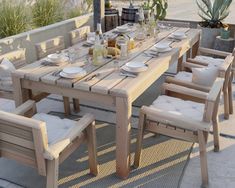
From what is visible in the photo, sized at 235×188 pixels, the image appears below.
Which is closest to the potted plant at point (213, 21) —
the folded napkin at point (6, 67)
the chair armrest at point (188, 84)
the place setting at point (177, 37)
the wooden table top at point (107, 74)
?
the place setting at point (177, 37)

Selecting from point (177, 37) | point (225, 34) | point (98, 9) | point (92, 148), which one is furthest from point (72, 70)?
point (225, 34)

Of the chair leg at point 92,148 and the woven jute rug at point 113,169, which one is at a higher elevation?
the chair leg at point 92,148

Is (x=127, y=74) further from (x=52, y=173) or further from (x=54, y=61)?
(x=52, y=173)

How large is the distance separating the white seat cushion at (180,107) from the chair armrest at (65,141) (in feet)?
2.27

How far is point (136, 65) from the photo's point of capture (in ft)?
8.87

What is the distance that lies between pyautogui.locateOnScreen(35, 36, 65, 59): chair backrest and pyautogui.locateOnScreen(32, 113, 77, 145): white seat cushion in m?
1.02

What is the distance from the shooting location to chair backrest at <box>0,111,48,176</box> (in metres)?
1.84

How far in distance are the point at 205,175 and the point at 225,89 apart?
116cm

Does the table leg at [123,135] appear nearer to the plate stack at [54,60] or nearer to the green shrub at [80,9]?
the plate stack at [54,60]

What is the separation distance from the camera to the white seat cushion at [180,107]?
2.59 metres

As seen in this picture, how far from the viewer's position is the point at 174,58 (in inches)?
126

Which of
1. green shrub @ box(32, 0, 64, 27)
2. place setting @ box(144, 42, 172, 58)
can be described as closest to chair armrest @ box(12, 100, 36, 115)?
place setting @ box(144, 42, 172, 58)

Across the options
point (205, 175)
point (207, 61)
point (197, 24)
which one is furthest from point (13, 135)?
point (197, 24)

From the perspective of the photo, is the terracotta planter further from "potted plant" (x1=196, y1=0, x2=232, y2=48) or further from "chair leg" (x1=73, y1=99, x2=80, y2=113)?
"chair leg" (x1=73, y1=99, x2=80, y2=113)
